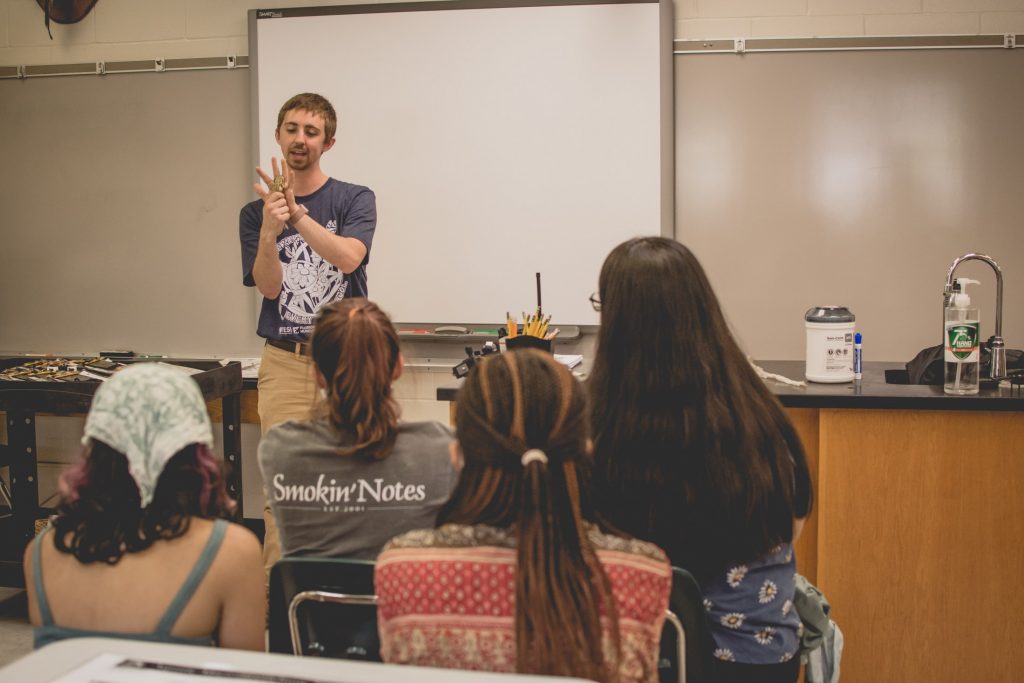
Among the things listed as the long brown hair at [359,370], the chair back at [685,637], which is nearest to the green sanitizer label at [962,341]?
the chair back at [685,637]

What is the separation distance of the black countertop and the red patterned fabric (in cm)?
122

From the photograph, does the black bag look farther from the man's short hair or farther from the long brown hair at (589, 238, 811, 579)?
the man's short hair

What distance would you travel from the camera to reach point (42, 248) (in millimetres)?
4004

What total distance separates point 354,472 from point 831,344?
4.57 feet

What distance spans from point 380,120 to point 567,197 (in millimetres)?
810

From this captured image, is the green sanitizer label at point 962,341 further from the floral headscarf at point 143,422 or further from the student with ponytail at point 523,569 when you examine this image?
the floral headscarf at point 143,422

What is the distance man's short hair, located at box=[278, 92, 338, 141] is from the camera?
287 cm

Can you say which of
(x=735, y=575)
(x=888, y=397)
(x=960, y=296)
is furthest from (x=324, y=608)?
(x=960, y=296)

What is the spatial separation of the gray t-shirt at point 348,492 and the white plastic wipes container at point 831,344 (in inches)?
48.6

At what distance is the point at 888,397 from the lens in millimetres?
2148

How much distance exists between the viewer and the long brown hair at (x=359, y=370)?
4.88ft

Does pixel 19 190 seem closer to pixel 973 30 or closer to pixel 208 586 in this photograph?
pixel 208 586

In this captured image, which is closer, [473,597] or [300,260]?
[473,597]

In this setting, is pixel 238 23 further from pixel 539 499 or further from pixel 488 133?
pixel 539 499
